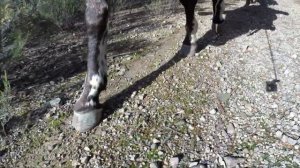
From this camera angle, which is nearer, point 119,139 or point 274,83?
point 119,139

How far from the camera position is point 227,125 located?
3268mm

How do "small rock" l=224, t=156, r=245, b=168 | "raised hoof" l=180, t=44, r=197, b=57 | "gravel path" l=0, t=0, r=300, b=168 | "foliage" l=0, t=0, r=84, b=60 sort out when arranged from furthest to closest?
"foliage" l=0, t=0, r=84, b=60, "raised hoof" l=180, t=44, r=197, b=57, "gravel path" l=0, t=0, r=300, b=168, "small rock" l=224, t=156, r=245, b=168

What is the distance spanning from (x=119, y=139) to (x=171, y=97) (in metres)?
0.72

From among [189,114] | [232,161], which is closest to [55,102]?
[189,114]

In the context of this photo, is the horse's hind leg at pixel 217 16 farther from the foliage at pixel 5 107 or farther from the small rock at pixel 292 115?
the foliage at pixel 5 107

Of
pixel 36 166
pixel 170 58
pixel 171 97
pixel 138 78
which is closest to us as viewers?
pixel 36 166

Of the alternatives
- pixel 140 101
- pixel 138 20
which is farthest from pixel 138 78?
pixel 138 20

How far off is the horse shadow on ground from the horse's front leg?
0.61 ft

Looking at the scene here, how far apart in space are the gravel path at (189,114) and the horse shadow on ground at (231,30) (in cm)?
2

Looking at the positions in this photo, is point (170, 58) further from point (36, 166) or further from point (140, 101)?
point (36, 166)

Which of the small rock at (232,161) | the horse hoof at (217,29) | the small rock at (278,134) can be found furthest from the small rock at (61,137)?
the horse hoof at (217,29)

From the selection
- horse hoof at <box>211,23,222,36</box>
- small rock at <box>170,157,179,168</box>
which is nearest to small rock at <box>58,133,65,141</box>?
small rock at <box>170,157,179,168</box>

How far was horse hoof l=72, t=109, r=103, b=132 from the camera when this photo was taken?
321cm

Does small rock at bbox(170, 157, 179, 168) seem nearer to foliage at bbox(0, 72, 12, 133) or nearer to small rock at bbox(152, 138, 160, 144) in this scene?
small rock at bbox(152, 138, 160, 144)
